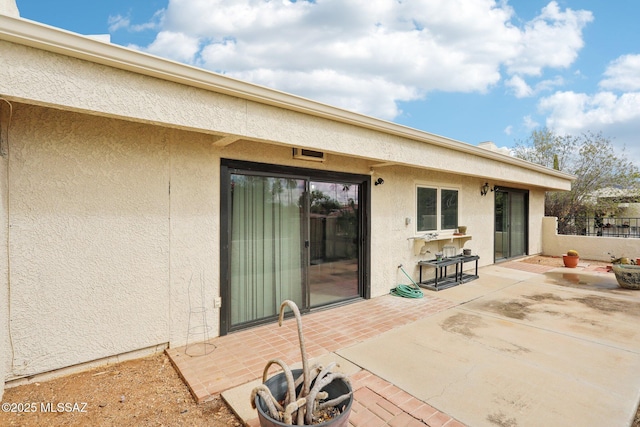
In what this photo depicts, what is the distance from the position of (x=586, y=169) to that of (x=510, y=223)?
11.3 metres

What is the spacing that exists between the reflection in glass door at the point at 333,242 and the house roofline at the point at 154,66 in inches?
63.7

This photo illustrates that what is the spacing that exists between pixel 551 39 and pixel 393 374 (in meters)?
12.6

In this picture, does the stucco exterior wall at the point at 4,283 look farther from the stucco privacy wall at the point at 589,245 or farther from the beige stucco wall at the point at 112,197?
the stucco privacy wall at the point at 589,245

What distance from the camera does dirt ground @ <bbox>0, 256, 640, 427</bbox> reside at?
3.02 metres

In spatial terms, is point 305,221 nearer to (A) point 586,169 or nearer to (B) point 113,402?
(B) point 113,402

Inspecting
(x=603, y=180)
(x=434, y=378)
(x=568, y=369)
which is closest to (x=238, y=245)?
(x=434, y=378)

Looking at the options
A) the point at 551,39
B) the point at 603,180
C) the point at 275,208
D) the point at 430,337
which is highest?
the point at 551,39

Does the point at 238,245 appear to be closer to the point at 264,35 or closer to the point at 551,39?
the point at 264,35

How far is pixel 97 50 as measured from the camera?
311 centimetres

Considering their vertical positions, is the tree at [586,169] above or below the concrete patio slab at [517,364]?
above

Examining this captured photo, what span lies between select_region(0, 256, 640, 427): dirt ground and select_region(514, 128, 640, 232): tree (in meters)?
20.4

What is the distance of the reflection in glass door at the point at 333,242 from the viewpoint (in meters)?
6.33

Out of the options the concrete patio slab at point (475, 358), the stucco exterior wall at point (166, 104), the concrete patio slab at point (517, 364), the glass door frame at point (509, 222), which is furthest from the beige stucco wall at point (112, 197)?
the glass door frame at point (509, 222)

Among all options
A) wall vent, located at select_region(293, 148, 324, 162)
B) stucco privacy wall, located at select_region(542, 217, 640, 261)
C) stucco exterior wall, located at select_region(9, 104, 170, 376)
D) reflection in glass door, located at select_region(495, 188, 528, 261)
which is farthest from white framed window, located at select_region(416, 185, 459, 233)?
stucco privacy wall, located at select_region(542, 217, 640, 261)
